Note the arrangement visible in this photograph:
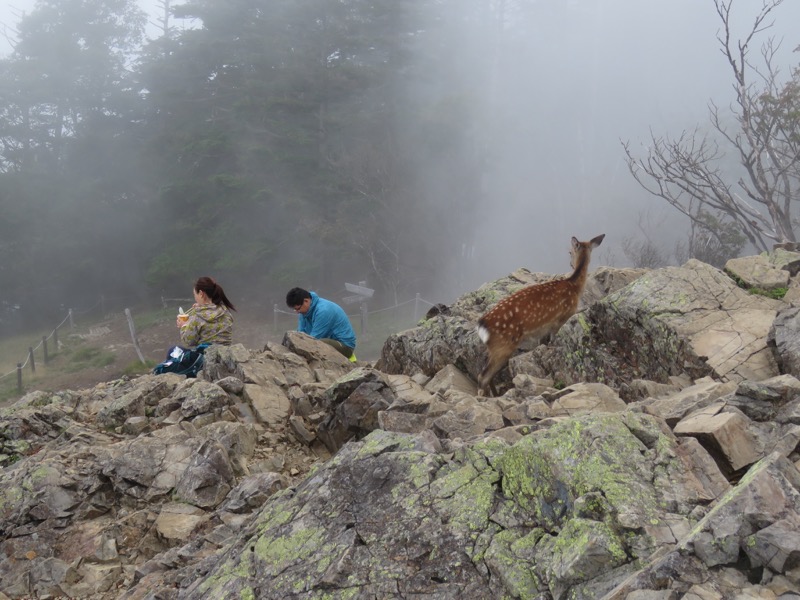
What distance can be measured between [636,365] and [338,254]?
27652 mm

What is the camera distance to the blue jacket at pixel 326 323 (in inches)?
393

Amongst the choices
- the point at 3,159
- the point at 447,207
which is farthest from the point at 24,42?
the point at 447,207

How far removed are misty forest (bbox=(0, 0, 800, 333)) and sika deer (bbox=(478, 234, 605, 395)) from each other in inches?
941

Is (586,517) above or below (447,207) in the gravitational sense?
below

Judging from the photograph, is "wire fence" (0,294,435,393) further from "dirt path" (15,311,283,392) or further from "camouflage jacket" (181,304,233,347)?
"camouflage jacket" (181,304,233,347)

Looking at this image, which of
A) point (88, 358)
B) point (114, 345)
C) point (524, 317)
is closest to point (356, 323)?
point (114, 345)

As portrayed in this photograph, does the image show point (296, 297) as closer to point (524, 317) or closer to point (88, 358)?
point (524, 317)

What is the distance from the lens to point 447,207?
37031mm

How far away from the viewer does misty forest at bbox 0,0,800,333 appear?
112ft

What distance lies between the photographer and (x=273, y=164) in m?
34.6

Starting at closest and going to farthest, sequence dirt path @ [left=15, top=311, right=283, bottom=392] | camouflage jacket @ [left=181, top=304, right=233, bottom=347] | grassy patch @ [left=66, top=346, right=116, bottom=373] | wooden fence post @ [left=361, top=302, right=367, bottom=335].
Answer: camouflage jacket @ [left=181, top=304, right=233, bottom=347] < dirt path @ [left=15, top=311, right=283, bottom=392] < wooden fence post @ [left=361, top=302, right=367, bottom=335] < grassy patch @ [left=66, top=346, right=116, bottom=373]

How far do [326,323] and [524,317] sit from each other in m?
3.34

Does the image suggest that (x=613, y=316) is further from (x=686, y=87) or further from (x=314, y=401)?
(x=686, y=87)

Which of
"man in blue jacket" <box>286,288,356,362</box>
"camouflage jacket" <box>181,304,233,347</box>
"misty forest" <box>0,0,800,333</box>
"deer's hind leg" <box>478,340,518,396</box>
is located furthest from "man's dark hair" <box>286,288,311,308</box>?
"misty forest" <box>0,0,800,333</box>
